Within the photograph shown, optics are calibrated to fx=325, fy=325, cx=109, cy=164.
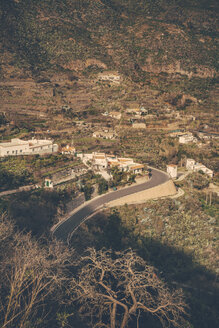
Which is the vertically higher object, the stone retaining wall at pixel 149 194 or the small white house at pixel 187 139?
the small white house at pixel 187 139

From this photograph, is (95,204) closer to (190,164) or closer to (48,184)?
(48,184)

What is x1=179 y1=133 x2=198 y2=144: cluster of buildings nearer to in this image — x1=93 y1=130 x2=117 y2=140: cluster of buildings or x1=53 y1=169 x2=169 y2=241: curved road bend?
x1=53 y1=169 x2=169 y2=241: curved road bend

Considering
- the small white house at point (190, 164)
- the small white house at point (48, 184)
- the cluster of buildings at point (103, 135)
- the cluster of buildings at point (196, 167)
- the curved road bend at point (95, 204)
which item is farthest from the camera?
the cluster of buildings at point (103, 135)

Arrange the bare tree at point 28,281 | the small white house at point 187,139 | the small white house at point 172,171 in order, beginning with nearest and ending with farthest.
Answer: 1. the bare tree at point 28,281
2. the small white house at point 172,171
3. the small white house at point 187,139

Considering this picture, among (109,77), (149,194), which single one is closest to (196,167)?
(149,194)

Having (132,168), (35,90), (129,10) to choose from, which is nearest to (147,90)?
(35,90)

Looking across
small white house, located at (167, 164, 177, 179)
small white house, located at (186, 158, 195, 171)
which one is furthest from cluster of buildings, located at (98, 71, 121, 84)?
small white house, located at (167, 164, 177, 179)

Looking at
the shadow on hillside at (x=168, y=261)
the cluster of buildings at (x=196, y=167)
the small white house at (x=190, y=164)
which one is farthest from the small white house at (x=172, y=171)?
the shadow on hillside at (x=168, y=261)

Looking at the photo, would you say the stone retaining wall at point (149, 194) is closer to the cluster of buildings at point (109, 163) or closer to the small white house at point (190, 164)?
the cluster of buildings at point (109, 163)
